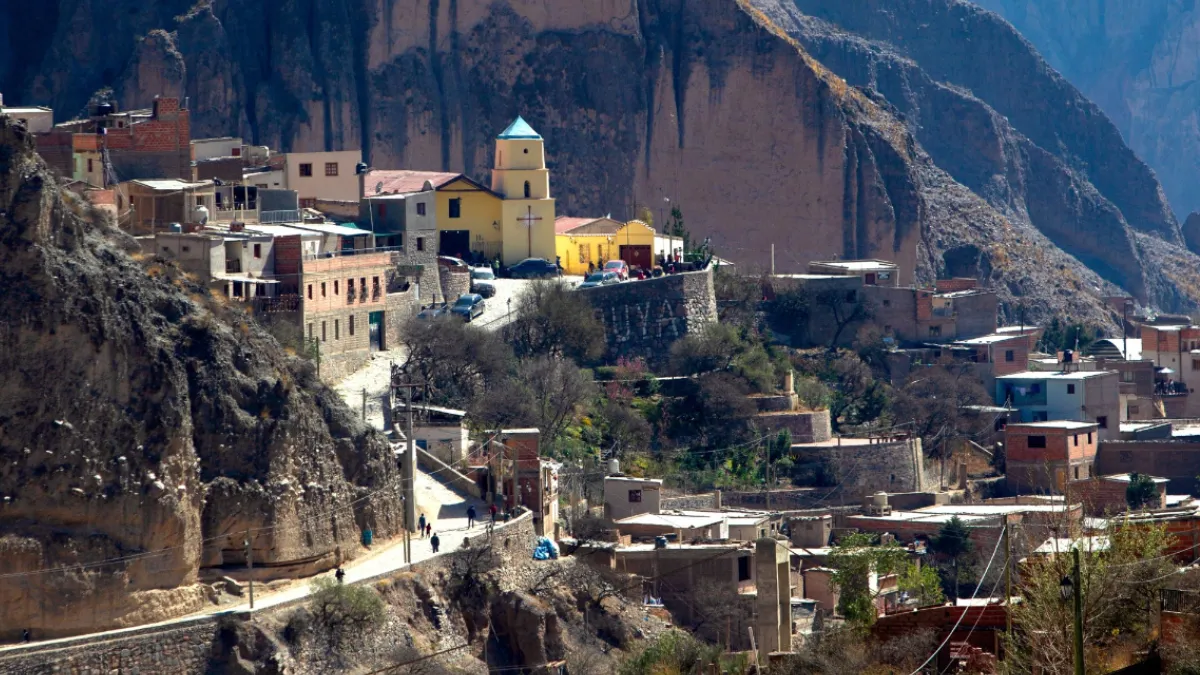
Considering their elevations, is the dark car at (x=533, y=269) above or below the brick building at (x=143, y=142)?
below

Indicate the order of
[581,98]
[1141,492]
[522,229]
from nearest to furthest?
[1141,492] < [522,229] < [581,98]

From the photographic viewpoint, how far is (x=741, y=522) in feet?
175

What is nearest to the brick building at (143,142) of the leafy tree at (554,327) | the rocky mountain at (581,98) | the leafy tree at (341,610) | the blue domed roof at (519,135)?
the leafy tree at (554,327)

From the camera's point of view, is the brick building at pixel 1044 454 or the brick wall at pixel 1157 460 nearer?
the brick building at pixel 1044 454

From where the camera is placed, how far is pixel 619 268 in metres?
68.7

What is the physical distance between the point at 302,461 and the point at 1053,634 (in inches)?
535

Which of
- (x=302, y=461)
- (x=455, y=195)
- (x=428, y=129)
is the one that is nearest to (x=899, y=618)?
(x=302, y=461)

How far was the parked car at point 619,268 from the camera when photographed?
68.3 m

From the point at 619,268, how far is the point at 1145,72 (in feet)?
281

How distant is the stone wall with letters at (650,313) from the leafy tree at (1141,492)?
10.5m

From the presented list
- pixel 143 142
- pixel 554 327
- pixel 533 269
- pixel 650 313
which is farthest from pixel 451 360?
pixel 533 269

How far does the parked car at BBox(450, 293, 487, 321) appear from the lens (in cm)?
6178

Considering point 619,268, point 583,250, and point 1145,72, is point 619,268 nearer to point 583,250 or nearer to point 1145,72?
point 583,250

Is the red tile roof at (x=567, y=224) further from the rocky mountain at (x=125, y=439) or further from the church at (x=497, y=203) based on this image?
the rocky mountain at (x=125, y=439)
